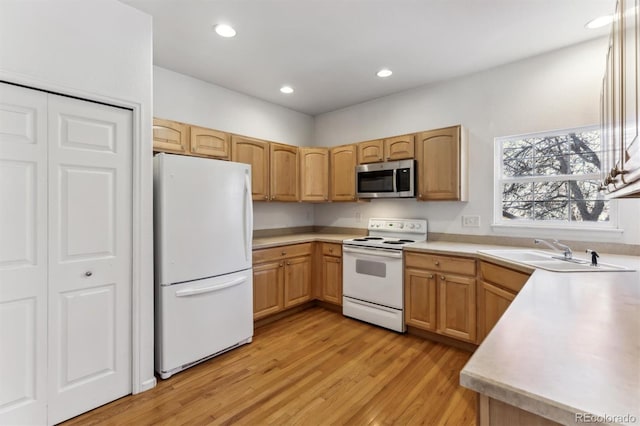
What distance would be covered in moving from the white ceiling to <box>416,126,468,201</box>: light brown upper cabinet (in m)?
0.68

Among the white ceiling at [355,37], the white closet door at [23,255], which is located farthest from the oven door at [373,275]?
the white closet door at [23,255]

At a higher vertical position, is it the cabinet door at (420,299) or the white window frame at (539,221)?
the white window frame at (539,221)

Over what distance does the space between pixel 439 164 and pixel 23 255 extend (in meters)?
3.37

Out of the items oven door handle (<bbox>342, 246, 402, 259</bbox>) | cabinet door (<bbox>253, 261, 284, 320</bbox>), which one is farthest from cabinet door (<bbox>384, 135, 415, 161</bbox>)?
cabinet door (<bbox>253, 261, 284, 320</bbox>)

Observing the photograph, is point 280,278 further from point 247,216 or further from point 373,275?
point 373,275

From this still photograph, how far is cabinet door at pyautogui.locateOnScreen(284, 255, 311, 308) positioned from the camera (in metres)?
3.39

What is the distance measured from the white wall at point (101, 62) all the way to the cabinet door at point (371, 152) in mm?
2353

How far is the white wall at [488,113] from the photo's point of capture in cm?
249

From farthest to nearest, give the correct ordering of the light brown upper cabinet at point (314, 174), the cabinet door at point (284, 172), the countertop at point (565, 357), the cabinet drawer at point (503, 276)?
the light brown upper cabinet at point (314, 174)
the cabinet door at point (284, 172)
the cabinet drawer at point (503, 276)
the countertop at point (565, 357)

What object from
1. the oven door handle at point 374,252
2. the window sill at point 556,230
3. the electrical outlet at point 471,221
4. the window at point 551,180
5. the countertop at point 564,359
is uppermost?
the window at point 551,180

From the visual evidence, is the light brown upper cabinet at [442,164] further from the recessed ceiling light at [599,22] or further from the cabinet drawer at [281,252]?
the cabinet drawer at [281,252]

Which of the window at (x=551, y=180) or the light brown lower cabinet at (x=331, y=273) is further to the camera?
the light brown lower cabinet at (x=331, y=273)

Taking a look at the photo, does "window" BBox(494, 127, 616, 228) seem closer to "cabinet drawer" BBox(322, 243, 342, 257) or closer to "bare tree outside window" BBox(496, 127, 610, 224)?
"bare tree outside window" BBox(496, 127, 610, 224)

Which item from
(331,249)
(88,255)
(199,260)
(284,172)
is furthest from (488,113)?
(88,255)
